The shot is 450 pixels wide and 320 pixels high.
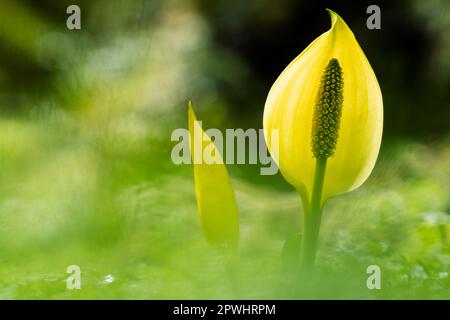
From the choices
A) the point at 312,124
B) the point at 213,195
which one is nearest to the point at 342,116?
the point at 312,124

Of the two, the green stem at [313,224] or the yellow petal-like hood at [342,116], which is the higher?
the yellow petal-like hood at [342,116]

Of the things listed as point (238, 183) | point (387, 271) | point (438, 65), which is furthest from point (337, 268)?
point (438, 65)

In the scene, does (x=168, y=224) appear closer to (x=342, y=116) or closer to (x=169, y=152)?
(x=169, y=152)

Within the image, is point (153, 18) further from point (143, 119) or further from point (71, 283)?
point (71, 283)
